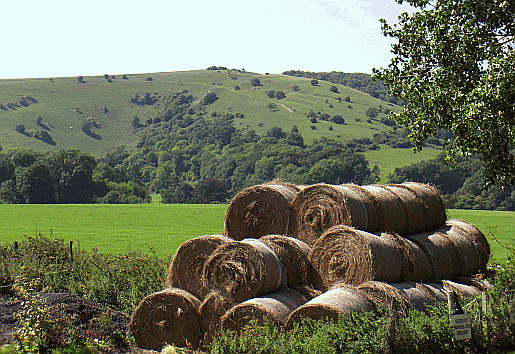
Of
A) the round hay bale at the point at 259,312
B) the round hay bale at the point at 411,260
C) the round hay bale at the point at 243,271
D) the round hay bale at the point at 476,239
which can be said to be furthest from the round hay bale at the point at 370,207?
the round hay bale at the point at 476,239

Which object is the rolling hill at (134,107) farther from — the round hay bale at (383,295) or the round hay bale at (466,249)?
the round hay bale at (383,295)

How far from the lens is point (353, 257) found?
10.2m

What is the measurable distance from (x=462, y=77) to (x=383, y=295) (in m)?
4.41

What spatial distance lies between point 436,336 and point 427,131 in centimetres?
444

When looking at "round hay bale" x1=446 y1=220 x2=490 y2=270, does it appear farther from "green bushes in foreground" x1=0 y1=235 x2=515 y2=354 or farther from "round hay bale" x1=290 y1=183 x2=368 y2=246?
"round hay bale" x1=290 y1=183 x2=368 y2=246

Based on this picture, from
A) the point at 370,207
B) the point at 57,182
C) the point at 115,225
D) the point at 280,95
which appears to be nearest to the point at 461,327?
the point at 370,207

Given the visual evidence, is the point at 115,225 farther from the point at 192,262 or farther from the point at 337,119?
the point at 337,119

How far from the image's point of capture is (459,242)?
42.7 feet

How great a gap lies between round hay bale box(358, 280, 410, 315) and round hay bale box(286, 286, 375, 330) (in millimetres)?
172

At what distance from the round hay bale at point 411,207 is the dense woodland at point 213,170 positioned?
97.3 feet

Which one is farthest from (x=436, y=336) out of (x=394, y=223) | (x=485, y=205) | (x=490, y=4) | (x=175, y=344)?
(x=485, y=205)

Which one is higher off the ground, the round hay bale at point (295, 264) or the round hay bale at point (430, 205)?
the round hay bale at point (430, 205)

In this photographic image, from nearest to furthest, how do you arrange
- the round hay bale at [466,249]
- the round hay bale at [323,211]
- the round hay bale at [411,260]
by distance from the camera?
the round hay bale at [411,260], the round hay bale at [323,211], the round hay bale at [466,249]

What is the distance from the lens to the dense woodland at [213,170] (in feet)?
214
